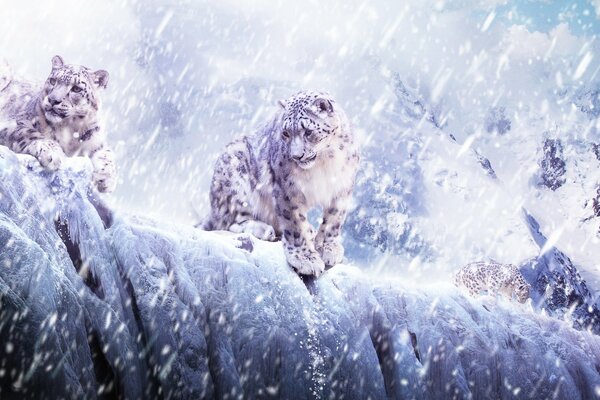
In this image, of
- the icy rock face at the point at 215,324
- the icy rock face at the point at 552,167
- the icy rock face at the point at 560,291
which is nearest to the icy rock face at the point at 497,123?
the icy rock face at the point at 552,167

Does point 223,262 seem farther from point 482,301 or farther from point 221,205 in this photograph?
point 482,301

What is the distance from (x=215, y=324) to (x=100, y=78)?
6.96ft

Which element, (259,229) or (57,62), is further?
(259,229)

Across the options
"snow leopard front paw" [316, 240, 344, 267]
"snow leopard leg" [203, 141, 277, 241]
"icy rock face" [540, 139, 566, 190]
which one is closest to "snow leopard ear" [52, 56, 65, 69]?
"snow leopard leg" [203, 141, 277, 241]

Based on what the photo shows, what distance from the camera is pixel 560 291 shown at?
17484mm

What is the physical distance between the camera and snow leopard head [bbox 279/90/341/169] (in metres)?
3.77

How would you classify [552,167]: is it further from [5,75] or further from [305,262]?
[5,75]

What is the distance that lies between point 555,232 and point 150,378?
93.8ft

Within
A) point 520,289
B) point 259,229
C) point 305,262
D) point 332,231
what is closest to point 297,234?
point 305,262

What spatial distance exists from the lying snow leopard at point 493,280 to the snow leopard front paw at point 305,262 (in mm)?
5251

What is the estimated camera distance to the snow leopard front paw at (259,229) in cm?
455

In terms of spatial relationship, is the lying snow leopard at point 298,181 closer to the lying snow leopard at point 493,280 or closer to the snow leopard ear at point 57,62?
the snow leopard ear at point 57,62

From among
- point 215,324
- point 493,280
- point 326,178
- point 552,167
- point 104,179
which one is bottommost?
Result: point 215,324

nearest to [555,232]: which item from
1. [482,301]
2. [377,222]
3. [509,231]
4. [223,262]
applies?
[509,231]
